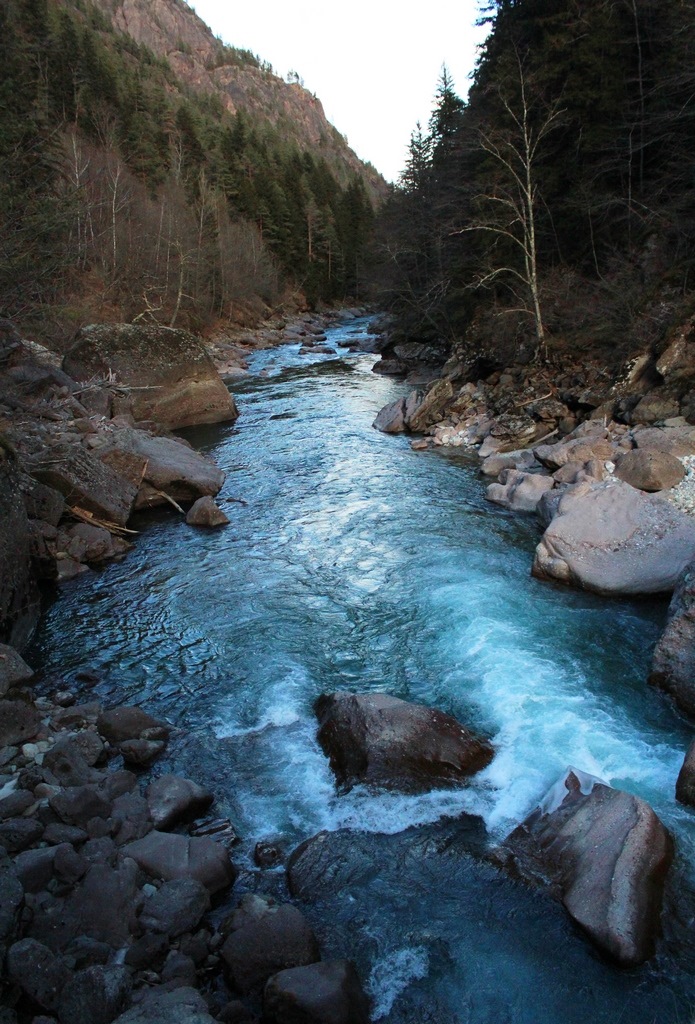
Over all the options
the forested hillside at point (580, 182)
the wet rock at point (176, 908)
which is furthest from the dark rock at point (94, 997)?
the forested hillside at point (580, 182)

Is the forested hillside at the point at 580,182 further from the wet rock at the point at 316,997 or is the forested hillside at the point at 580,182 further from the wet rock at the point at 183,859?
the wet rock at the point at 316,997

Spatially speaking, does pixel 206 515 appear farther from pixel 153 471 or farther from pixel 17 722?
pixel 17 722

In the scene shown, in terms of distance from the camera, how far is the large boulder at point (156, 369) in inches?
746

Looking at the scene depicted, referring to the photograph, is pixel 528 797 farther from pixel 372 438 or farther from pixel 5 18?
pixel 5 18

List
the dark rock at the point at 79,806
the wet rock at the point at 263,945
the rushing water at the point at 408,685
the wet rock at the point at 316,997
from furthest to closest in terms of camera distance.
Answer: the dark rock at the point at 79,806 → the rushing water at the point at 408,685 → the wet rock at the point at 263,945 → the wet rock at the point at 316,997

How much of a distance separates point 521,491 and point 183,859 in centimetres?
951

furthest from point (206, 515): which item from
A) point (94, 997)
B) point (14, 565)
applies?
point (94, 997)

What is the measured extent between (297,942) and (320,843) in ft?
3.31

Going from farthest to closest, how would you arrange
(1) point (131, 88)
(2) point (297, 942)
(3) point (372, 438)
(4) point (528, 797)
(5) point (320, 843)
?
(1) point (131, 88) < (3) point (372, 438) < (4) point (528, 797) < (5) point (320, 843) < (2) point (297, 942)

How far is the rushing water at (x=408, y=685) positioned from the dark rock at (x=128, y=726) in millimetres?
263

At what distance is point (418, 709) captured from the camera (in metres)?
6.39

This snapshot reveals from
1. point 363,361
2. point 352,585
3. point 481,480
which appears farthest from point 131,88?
point 352,585

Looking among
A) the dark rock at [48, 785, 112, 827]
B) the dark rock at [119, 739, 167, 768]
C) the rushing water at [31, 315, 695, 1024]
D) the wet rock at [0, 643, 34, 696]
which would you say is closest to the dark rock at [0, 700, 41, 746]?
the wet rock at [0, 643, 34, 696]

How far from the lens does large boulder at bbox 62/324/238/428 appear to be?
18.9 metres
